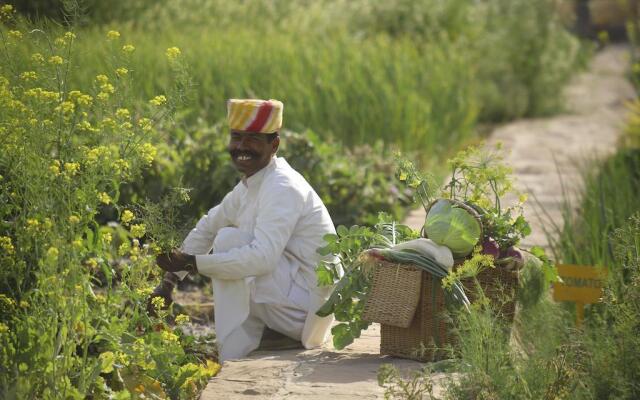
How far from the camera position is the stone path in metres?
4.14

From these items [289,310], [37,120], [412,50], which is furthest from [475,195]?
[412,50]

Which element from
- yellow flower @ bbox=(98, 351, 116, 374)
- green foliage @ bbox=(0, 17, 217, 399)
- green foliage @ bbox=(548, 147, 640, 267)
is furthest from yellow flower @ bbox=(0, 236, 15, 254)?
green foliage @ bbox=(548, 147, 640, 267)

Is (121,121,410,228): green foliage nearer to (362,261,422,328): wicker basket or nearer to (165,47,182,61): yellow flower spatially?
(165,47,182,61): yellow flower

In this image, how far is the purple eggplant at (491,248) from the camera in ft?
14.9

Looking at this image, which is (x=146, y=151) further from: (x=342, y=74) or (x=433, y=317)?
(x=342, y=74)

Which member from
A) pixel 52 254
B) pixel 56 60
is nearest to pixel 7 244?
pixel 52 254

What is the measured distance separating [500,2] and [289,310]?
10.5 metres

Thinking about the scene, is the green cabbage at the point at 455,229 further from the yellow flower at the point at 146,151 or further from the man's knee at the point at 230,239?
the yellow flower at the point at 146,151

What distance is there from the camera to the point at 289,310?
481 cm

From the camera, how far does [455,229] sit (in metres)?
4.46

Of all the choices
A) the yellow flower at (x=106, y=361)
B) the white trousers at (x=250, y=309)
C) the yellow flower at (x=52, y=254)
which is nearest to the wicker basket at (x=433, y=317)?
the white trousers at (x=250, y=309)

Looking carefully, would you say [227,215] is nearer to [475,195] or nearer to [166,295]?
[166,295]

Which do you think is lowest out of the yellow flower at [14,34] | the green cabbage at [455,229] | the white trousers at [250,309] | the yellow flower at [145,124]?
the white trousers at [250,309]

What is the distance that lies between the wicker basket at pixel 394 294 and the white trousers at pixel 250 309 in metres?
0.43
